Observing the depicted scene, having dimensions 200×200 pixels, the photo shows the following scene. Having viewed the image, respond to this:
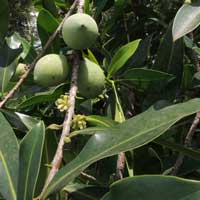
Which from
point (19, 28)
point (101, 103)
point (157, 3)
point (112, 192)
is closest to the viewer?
point (112, 192)

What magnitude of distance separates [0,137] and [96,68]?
29 cm

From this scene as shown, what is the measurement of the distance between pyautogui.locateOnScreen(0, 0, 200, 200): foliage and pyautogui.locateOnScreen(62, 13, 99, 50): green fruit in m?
0.04

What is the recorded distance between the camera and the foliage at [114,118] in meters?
0.69

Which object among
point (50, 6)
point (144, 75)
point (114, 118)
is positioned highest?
point (50, 6)

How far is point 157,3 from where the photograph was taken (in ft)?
6.35

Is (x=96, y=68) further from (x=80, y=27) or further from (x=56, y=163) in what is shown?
(x=56, y=163)

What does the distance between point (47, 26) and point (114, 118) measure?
0.26m

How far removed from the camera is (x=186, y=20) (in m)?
0.92

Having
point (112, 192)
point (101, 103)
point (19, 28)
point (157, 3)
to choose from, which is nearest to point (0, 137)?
point (112, 192)

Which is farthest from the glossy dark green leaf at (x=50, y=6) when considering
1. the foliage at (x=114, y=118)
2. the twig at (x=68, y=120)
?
the twig at (x=68, y=120)

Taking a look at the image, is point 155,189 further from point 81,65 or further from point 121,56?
point 121,56

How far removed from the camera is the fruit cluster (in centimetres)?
96

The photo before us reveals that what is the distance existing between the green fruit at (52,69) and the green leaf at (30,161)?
235mm

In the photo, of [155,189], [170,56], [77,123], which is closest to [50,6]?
[170,56]
